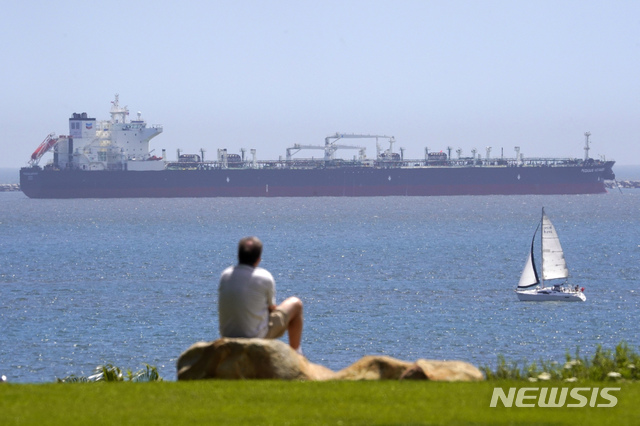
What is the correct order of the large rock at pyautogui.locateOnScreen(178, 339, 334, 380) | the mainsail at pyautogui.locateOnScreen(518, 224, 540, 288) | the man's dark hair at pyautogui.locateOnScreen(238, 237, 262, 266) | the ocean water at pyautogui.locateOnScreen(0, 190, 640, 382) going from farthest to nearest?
the mainsail at pyautogui.locateOnScreen(518, 224, 540, 288), the ocean water at pyautogui.locateOnScreen(0, 190, 640, 382), the man's dark hair at pyautogui.locateOnScreen(238, 237, 262, 266), the large rock at pyautogui.locateOnScreen(178, 339, 334, 380)

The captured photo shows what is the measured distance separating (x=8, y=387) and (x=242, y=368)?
147cm

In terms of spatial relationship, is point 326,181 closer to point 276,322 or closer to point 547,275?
point 547,275

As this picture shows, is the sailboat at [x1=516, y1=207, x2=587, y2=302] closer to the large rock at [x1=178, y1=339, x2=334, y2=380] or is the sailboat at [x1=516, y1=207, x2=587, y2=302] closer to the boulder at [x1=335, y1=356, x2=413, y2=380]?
the boulder at [x1=335, y1=356, x2=413, y2=380]

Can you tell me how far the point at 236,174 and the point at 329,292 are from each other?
2693 inches

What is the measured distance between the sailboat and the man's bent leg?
71.2 feet

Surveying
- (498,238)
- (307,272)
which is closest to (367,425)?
(307,272)

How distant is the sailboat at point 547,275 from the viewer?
28.0 m

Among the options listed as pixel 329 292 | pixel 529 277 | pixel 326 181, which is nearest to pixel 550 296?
pixel 529 277

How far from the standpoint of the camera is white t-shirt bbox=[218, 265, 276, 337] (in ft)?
22.1

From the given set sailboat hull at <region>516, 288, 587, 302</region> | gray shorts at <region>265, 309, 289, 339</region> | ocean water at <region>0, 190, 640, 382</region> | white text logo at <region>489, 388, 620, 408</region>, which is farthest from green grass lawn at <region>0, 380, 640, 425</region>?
sailboat hull at <region>516, 288, 587, 302</region>

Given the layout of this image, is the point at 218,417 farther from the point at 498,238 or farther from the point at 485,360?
the point at 498,238

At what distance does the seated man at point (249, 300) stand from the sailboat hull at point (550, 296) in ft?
72.1

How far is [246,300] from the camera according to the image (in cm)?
675

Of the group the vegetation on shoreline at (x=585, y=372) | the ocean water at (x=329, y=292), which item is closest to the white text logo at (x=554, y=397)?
the vegetation on shoreline at (x=585, y=372)
